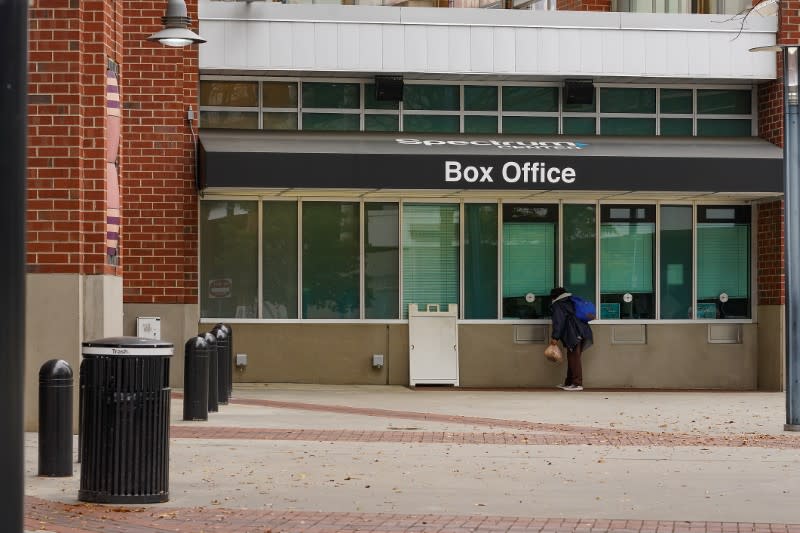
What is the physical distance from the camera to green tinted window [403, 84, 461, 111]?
75.5 feet

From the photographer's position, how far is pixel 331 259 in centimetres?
2286

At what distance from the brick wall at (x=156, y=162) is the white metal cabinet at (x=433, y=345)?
3.60 metres

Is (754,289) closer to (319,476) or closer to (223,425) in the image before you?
(223,425)

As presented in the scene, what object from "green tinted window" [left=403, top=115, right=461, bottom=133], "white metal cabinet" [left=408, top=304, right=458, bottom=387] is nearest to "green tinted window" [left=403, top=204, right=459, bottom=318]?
"white metal cabinet" [left=408, top=304, right=458, bottom=387]

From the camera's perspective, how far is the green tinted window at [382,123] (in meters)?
22.9

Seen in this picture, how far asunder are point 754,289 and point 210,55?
9848 millimetres

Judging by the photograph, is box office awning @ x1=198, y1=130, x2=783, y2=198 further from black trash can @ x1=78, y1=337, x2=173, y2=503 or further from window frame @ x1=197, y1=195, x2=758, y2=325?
black trash can @ x1=78, y1=337, x2=173, y2=503

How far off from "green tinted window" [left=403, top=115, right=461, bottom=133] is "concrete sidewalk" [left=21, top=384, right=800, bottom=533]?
18.1ft

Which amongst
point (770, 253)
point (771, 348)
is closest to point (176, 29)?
point (770, 253)

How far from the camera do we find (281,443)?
13750mm

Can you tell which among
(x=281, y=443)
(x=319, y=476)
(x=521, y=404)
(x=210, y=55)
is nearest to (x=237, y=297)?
(x=210, y=55)

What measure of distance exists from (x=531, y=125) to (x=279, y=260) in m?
4.69

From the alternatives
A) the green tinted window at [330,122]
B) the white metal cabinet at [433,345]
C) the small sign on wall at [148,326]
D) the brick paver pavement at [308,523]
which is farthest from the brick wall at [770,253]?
the brick paver pavement at [308,523]

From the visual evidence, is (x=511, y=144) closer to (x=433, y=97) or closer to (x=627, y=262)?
(x=433, y=97)
